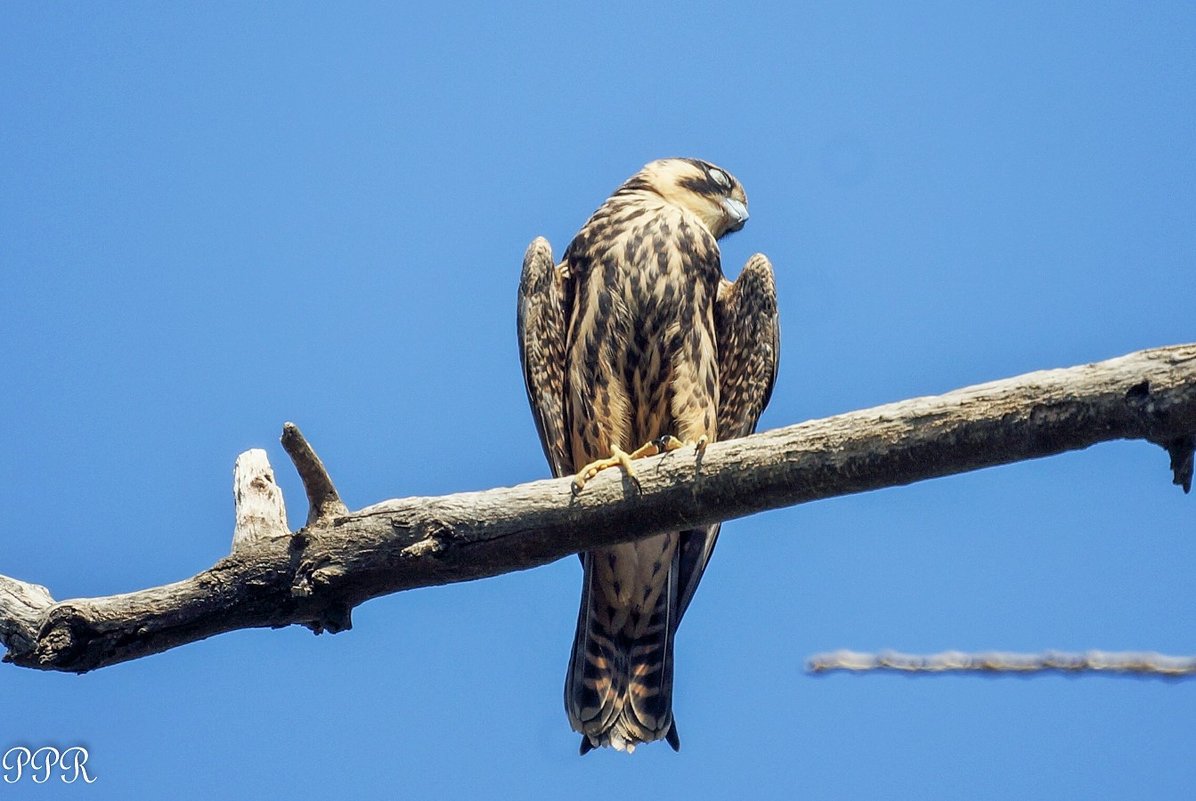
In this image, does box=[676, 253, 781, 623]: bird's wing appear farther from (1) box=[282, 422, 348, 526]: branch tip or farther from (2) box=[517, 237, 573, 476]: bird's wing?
(1) box=[282, 422, 348, 526]: branch tip

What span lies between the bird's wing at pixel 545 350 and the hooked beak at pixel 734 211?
1274 mm

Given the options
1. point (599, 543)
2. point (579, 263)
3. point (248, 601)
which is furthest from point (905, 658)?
point (579, 263)

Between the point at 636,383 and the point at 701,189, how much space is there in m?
1.50

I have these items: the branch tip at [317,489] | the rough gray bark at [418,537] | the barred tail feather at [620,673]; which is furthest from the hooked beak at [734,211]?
the branch tip at [317,489]

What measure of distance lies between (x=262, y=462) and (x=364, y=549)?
741mm

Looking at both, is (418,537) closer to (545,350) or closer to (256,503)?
(256,503)

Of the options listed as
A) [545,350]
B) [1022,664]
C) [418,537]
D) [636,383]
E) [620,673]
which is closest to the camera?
[1022,664]

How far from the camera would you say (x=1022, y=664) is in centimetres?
166

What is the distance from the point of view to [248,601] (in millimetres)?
3965

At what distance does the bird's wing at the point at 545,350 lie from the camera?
18.8ft

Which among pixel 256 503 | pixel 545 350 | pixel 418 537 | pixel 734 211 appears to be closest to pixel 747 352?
pixel 545 350

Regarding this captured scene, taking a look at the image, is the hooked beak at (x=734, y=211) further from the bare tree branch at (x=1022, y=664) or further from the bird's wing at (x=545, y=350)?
the bare tree branch at (x=1022, y=664)

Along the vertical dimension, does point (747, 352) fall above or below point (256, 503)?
above

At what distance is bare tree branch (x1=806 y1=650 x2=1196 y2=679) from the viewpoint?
158cm
